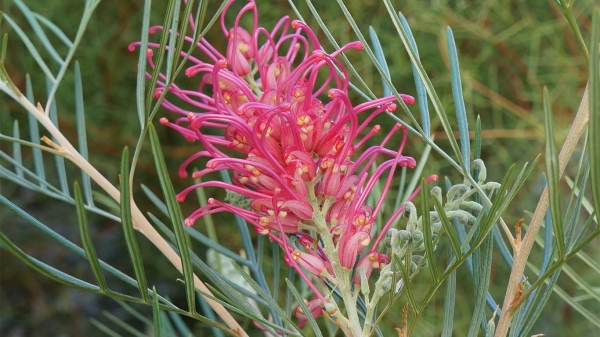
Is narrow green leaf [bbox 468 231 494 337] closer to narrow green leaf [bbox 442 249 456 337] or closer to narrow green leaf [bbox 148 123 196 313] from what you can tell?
narrow green leaf [bbox 442 249 456 337]

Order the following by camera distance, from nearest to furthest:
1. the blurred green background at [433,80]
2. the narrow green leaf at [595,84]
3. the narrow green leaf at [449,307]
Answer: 1. the narrow green leaf at [595,84]
2. the narrow green leaf at [449,307]
3. the blurred green background at [433,80]

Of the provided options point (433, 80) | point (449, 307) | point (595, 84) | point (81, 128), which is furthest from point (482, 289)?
point (433, 80)

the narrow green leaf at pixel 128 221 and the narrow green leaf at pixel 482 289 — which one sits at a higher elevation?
the narrow green leaf at pixel 128 221

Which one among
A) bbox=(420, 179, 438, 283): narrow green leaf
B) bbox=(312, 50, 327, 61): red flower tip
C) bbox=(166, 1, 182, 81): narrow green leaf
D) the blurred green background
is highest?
bbox=(166, 1, 182, 81): narrow green leaf

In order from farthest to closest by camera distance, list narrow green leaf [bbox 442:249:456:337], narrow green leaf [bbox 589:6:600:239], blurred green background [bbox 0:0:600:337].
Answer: blurred green background [bbox 0:0:600:337] < narrow green leaf [bbox 442:249:456:337] < narrow green leaf [bbox 589:6:600:239]

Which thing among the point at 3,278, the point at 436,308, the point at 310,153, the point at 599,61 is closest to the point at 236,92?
the point at 310,153

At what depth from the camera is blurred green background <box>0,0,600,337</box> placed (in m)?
0.69

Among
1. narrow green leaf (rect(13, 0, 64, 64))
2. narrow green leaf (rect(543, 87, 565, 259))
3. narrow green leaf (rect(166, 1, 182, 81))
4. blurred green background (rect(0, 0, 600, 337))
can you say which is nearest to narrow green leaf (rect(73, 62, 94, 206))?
narrow green leaf (rect(13, 0, 64, 64))

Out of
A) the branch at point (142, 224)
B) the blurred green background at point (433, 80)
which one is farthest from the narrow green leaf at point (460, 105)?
the blurred green background at point (433, 80)

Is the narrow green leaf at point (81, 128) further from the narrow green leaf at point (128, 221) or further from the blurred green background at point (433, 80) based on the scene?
the blurred green background at point (433, 80)

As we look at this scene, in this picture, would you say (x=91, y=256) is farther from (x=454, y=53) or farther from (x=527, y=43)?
(x=527, y=43)

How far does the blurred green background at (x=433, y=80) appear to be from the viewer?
685 millimetres

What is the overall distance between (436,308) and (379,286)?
50 cm

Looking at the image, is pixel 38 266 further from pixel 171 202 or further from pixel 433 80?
pixel 433 80
